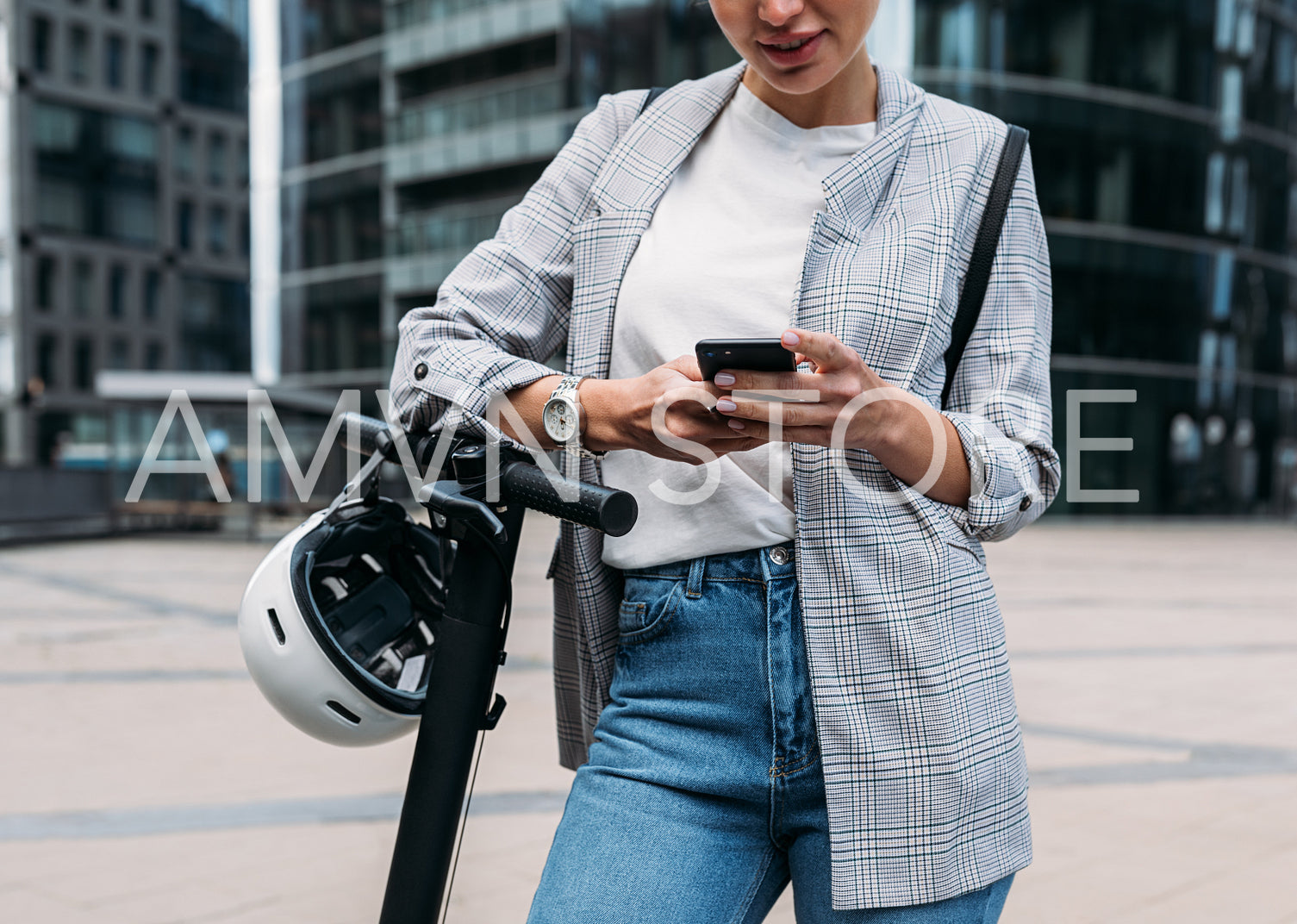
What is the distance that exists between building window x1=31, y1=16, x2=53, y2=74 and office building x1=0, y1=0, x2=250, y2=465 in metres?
0.03

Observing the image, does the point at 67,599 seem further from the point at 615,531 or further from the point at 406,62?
the point at 406,62

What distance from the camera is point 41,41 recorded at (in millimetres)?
34219

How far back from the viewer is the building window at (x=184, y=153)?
117ft

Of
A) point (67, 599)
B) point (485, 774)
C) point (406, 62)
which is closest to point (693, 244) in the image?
point (485, 774)

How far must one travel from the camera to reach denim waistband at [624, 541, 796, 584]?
4.15 feet

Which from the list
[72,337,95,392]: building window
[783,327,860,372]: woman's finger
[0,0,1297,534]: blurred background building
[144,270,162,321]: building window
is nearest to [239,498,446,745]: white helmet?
[783,327,860,372]: woman's finger

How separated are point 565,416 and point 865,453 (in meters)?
0.29

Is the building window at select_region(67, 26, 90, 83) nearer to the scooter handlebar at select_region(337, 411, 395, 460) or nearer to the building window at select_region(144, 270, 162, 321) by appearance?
the building window at select_region(144, 270, 162, 321)

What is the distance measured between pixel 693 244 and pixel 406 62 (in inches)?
1426

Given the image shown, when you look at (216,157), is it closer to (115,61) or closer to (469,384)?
(115,61)

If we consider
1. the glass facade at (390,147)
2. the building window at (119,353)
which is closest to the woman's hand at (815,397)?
the glass facade at (390,147)

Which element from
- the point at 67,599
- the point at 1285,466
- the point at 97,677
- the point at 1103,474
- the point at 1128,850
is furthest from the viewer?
the point at 1285,466

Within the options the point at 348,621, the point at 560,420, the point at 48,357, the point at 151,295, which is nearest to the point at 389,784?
the point at 348,621

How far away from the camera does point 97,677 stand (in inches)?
270
